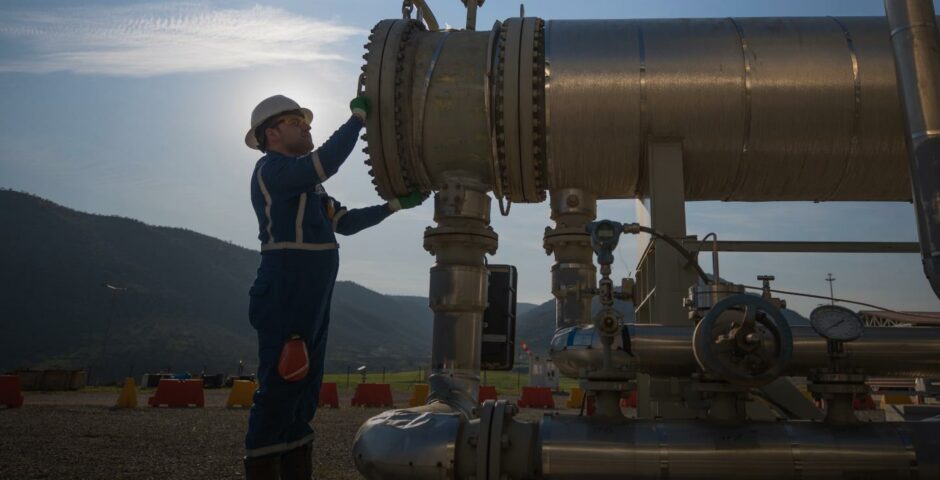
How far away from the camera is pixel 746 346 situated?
2557mm

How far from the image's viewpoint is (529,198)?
4000mm

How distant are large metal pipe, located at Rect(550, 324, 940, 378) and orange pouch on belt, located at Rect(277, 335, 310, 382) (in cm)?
125

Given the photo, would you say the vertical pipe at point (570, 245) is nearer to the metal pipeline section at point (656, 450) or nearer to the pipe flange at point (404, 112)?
the pipe flange at point (404, 112)

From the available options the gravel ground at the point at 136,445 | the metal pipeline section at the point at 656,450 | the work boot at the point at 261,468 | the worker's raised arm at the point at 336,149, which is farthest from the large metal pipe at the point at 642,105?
the gravel ground at the point at 136,445

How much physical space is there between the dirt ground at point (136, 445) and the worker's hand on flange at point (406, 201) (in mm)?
2198

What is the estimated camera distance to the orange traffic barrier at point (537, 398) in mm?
14883

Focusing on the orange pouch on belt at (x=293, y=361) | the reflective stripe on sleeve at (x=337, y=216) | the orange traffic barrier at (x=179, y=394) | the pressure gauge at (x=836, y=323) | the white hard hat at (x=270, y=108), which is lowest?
the orange traffic barrier at (x=179, y=394)

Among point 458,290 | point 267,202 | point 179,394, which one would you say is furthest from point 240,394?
point 267,202

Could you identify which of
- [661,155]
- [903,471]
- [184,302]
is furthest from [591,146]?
[184,302]

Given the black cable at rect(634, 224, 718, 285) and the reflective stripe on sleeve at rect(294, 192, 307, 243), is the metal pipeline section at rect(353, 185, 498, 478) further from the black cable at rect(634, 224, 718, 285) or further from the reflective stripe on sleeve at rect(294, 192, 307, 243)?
the black cable at rect(634, 224, 718, 285)

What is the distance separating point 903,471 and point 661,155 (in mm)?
1949

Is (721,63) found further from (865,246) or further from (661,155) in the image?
(865,246)

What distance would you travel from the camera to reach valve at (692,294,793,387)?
2.55m

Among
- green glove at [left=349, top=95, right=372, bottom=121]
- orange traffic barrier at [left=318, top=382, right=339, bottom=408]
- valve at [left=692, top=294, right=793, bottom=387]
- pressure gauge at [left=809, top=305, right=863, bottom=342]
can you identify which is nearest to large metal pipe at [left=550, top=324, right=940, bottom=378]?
pressure gauge at [left=809, top=305, right=863, bottom=342]
